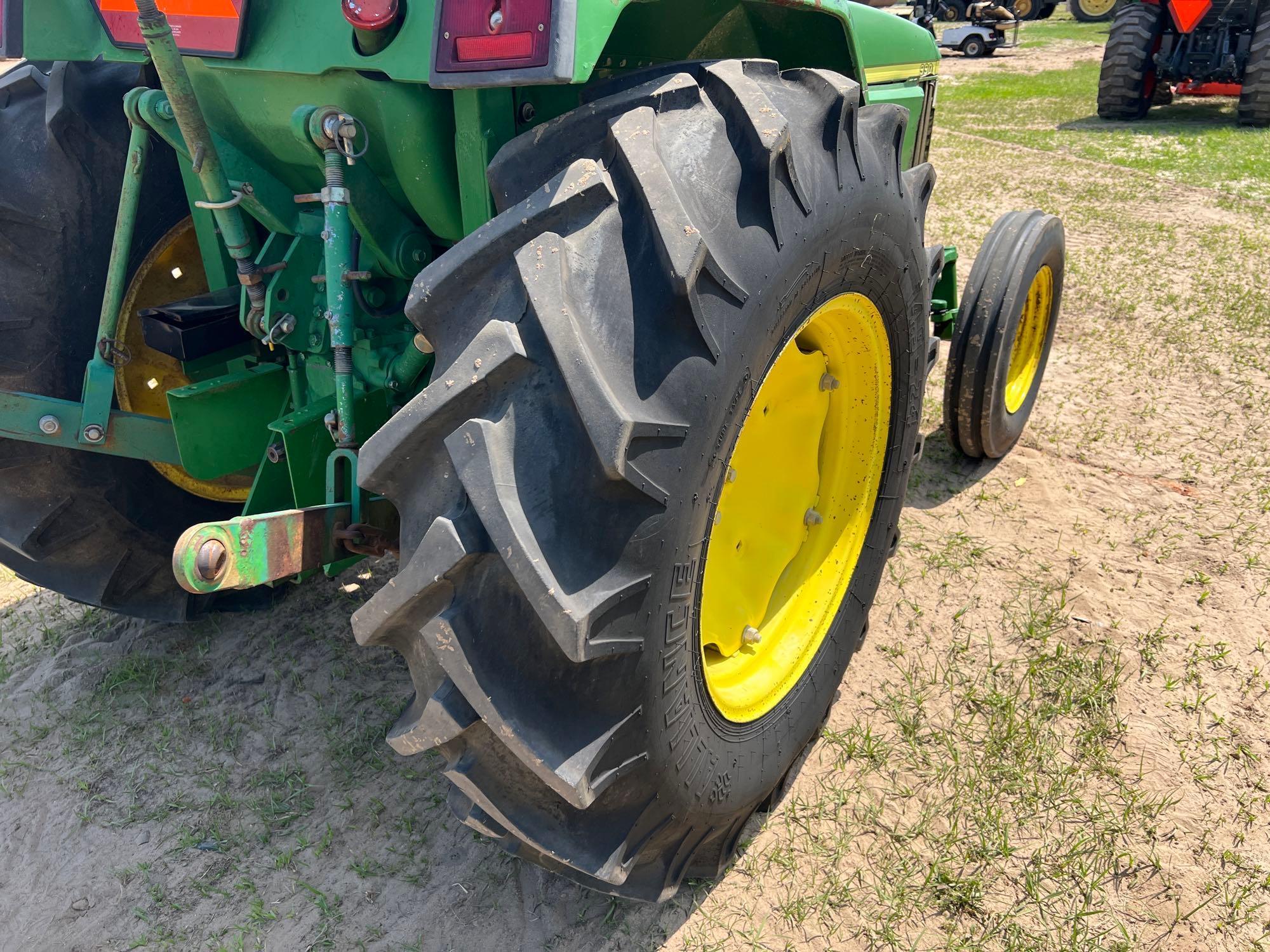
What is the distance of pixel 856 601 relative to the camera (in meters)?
2.34

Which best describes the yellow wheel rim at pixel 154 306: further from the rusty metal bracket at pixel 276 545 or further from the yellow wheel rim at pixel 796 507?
the yellow wheel rim at pixel 796 507

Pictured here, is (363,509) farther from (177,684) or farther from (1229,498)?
(1229,498)

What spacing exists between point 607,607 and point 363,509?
75 cm

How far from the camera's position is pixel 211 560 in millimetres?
1451

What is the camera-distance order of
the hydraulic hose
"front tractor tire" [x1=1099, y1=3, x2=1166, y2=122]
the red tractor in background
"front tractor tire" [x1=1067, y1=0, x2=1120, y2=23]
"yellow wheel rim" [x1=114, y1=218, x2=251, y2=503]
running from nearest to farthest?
the hydraulic hose
"yellow wheel rim" [x1=114, y1=218, x2=251, y2=503]
the red tractor in background
"front tractor tire" [x1=1099, y1=3, x2=1166, y2=122]
"front tractor tire" [x1=1067, y1=0, x2=1120, y2=23]

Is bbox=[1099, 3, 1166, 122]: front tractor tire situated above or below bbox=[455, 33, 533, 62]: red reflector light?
above

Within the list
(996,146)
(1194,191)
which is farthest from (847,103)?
(996,146)

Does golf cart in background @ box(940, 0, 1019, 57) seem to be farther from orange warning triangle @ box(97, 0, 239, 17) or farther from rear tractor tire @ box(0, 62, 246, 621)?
orange warning triangle @ box(97, 0, 239, 17)

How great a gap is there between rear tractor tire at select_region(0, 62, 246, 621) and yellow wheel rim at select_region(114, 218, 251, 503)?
25 mm

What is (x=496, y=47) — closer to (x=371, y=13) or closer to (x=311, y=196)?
(x=371, y=13)

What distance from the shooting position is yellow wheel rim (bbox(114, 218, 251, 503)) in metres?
2.30

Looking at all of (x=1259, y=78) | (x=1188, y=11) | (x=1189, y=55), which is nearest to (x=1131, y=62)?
(x=1189, y=55)

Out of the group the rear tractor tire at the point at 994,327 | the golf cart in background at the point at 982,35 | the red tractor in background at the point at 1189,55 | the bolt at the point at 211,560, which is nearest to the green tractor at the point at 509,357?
the bolt at the point at 211,560

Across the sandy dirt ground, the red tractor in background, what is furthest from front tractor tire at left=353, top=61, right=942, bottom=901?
the red tractor in background
